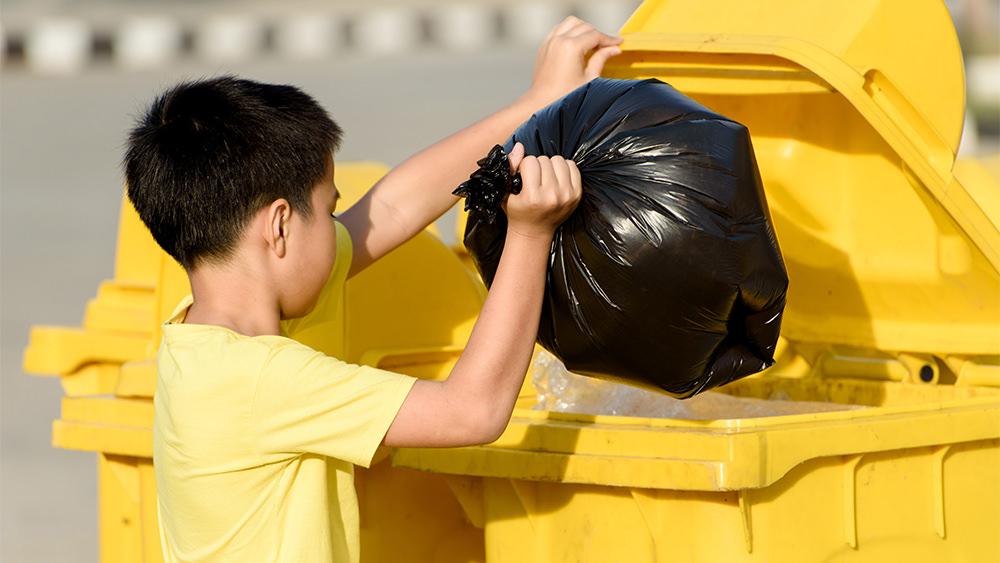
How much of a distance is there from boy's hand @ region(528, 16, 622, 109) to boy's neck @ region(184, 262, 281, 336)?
27.8 inches

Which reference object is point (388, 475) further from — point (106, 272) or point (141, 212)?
point (106, 272)

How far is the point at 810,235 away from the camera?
8.49 feet

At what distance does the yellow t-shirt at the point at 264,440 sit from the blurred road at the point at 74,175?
0.94m

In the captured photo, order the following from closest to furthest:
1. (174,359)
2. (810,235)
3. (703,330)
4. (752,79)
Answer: (174,359)
(703,330)
(752,79)
(810,235)

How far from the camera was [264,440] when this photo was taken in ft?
5.18

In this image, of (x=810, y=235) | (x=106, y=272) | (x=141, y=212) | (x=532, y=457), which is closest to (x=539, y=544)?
(x=532, y=457)

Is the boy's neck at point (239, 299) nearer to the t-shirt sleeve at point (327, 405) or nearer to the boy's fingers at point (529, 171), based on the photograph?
the t-shirt sleeve at point (327, 405)

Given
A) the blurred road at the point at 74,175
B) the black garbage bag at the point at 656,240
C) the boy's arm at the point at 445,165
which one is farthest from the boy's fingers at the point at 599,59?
the blurred road at the point at 74,175

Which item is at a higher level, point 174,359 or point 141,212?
point 141,212

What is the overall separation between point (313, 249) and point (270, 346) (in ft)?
0.61

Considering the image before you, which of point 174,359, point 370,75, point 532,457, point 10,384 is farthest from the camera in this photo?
point 370,75

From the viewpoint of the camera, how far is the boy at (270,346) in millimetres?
1555

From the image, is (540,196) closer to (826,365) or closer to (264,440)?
(264,440)

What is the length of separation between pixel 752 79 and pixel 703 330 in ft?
2.31
